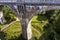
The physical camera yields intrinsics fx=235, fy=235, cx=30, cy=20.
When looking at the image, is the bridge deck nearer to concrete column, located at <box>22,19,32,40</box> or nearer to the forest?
concrete column, located at <box>22,19,32,40</box>

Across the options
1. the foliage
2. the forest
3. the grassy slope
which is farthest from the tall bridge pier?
the foliage

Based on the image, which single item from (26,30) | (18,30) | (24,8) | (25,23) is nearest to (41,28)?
(18,30)

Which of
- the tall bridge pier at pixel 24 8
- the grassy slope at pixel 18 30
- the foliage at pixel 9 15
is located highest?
the tall bridge pier at pixel 24 8

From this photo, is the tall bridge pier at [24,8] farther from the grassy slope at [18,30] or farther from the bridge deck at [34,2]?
the grassy slope at [18,30]

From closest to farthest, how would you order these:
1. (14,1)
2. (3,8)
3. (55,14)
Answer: (14,1), (55,14), (3,8)

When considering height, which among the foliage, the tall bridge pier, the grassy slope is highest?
the tall bridge pier

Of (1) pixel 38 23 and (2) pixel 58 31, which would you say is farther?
(1) pixel 38 23

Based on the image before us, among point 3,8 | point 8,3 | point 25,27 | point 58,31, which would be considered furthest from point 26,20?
point 3,8

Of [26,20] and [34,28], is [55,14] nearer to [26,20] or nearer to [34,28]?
[34,28]

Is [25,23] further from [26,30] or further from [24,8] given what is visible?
[24,8]

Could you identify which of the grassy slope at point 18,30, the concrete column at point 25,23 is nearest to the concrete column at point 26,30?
the concrete column at point 25,23

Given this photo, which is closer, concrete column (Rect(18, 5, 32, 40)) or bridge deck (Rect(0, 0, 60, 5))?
bridge deck (Rect(0, 0, 60, 5))
